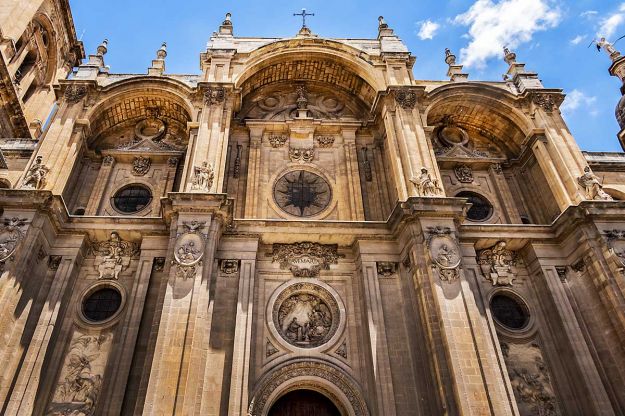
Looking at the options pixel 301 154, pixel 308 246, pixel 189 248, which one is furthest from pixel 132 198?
pixel 308 246

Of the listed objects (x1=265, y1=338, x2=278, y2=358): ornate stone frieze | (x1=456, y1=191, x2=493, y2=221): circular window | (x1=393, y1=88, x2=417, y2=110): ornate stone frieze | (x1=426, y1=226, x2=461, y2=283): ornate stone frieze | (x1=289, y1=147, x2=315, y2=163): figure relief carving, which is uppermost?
(x1=393, y1=88, x2=417, y2=110): ornate stone frieze

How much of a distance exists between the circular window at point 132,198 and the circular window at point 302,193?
5.42m

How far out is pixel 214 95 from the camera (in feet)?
57.4

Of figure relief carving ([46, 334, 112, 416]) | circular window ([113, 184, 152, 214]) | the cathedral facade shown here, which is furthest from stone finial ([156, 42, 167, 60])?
figure relief carving ([46, 334, 112, 416])

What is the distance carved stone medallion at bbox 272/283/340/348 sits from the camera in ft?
44.8

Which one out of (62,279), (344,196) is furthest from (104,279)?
(344,196)

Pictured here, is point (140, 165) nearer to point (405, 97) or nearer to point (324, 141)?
point (324, 141)

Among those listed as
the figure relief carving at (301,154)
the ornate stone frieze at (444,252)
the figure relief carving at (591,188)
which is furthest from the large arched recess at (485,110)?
the ornate stone frieze at (444,252)

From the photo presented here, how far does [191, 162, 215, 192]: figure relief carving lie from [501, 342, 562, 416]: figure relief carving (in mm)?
11306

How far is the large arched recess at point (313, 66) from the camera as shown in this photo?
19.6 metres

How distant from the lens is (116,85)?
18.6 m

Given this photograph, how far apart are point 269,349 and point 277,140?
9.29m

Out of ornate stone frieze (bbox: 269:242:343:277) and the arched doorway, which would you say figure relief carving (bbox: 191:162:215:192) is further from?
the arched doorway

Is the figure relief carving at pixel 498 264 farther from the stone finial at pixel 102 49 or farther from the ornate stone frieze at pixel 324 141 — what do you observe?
the stone finial at pixel 102 49
